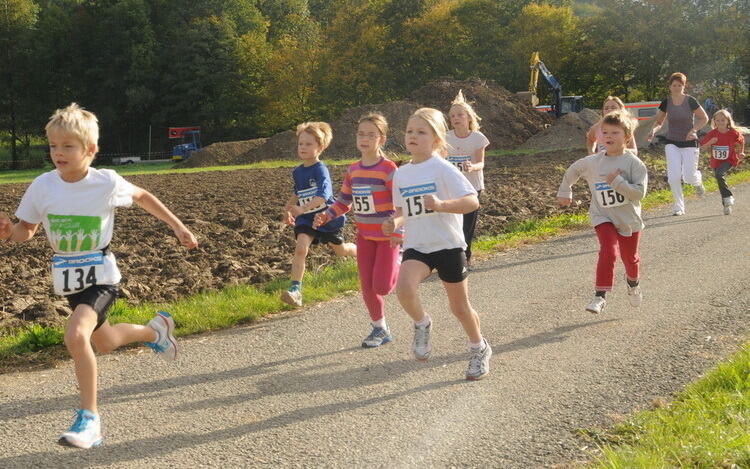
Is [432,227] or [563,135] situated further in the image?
[563,135]

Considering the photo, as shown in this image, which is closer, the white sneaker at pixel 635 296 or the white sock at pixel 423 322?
the white sock at pixel 423 322

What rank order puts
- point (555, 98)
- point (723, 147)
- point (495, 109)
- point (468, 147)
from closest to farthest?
1. point (468, 147)
2. point (723, 147)
3. point (495, 109)
4. point (555, 98)

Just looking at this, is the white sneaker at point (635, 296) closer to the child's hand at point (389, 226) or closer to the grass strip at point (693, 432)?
the grass strip at point (693, 432)

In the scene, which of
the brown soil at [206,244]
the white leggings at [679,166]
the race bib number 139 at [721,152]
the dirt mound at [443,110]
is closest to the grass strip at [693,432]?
the brown soil at [206,244]

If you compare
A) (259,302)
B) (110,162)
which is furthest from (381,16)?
(259,302)

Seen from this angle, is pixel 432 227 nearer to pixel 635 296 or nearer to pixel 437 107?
pixel 635 296

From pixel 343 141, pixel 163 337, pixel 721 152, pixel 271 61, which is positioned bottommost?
pixel 163 337

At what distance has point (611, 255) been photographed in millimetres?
7379

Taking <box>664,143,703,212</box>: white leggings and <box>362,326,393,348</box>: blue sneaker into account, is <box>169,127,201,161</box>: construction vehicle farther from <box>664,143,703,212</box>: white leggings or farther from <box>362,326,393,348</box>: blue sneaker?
<box>362,326,393,348</box>: blue sneaker

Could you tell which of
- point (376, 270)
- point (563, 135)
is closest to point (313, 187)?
point (376, 270)

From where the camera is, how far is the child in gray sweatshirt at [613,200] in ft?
23.7

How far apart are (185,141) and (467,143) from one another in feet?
177

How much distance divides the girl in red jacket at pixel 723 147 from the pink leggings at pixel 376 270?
9054mm

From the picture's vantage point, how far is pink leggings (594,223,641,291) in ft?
24.1
